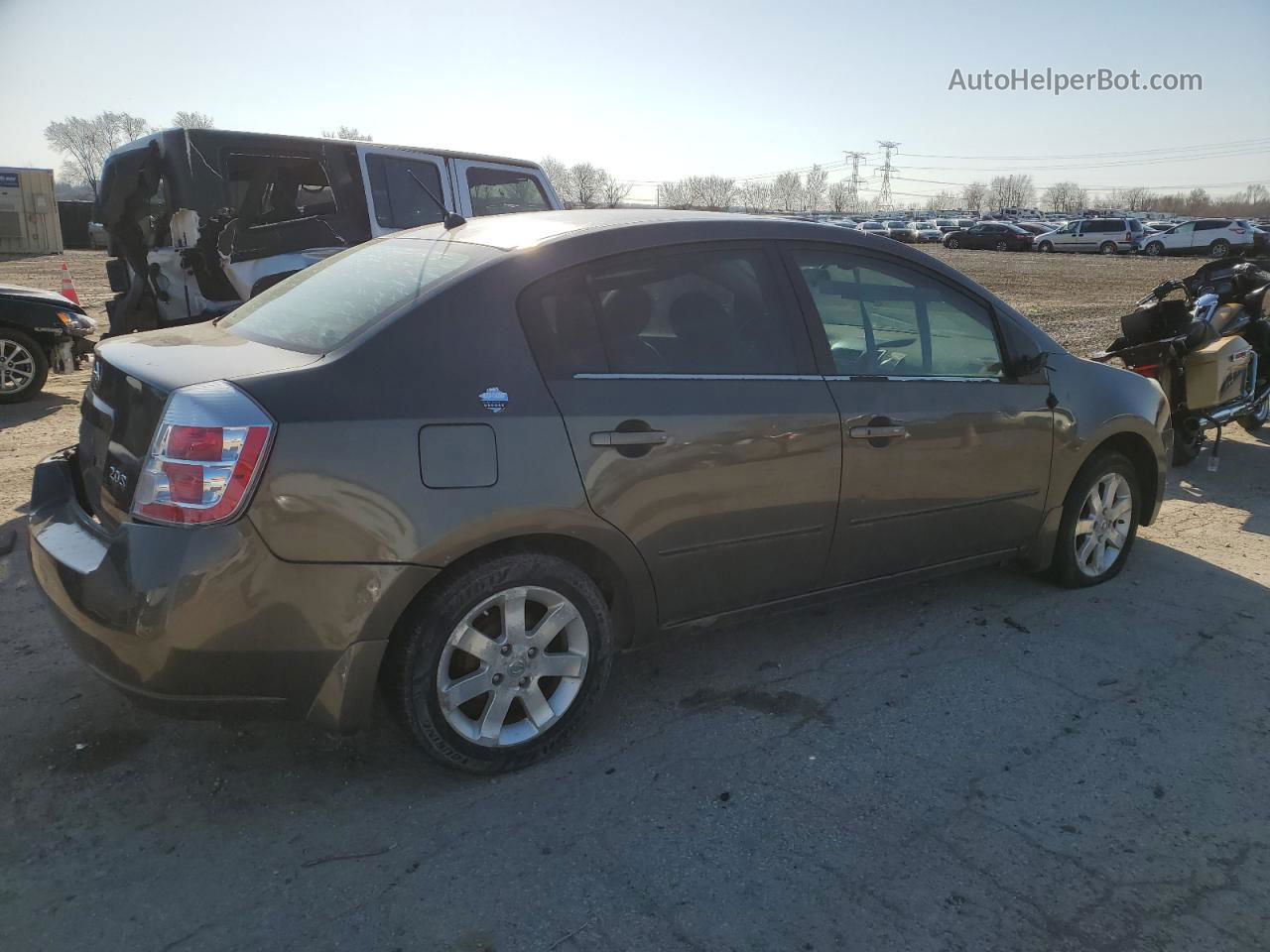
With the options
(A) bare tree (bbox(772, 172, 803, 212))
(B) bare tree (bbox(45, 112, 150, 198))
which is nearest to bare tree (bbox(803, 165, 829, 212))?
(A) bare tree (bbox(772, 172, 803, 212))

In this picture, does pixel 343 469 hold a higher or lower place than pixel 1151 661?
higher

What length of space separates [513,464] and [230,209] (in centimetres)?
549

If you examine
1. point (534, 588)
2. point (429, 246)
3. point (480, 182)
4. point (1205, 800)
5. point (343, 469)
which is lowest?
point (1205, 800)

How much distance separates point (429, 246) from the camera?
130 inches

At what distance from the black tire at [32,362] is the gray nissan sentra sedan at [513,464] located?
588 cm

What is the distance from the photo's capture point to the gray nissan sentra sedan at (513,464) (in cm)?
247

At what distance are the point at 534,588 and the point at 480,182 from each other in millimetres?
6416

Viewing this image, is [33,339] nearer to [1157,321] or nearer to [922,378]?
[922,378]

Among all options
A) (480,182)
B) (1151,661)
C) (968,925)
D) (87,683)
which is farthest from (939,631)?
(480,182)

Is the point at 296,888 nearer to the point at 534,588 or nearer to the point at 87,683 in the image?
→ the point at 534,588

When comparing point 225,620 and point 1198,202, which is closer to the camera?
point 225,620

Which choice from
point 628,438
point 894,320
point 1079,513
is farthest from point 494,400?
point 1079,513

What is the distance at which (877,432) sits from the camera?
3512 millimetres

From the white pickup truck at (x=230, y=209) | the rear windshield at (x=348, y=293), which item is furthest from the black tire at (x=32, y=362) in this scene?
the rear windshield at (x=348, y=293)
